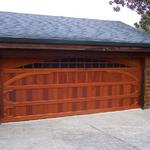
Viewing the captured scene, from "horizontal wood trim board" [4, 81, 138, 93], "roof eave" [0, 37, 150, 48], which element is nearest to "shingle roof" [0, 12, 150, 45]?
"roof eave" [0, 37, 150, 48]

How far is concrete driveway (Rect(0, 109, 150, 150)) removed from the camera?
19.6 ft

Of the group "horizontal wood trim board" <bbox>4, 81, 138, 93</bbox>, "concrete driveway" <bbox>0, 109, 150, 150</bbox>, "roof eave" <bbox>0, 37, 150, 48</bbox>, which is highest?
"roof eave" <bbox>0, 37, 150, 48</bbox>

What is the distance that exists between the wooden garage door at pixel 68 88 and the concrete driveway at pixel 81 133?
1.22 feet

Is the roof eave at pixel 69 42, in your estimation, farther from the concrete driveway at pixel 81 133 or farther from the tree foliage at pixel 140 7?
the tree foliage at pixel 140 7

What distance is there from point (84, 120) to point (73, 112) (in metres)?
0.71

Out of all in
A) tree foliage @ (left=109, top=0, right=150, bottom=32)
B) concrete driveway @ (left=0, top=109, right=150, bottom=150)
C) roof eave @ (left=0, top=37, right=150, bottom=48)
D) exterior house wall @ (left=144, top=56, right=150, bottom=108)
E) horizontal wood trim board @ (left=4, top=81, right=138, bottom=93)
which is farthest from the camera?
tree foliage @ (left=109, top=0, right=150, bottom=32)

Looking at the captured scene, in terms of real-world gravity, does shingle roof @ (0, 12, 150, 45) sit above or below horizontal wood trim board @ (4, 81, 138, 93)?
above

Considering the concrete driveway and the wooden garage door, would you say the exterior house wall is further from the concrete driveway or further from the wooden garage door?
the concrete driveway

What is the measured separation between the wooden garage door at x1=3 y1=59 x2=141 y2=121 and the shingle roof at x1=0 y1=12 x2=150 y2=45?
2.70 ft

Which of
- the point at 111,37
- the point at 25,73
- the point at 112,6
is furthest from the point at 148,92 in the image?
the point at 112,6

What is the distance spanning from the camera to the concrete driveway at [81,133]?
5.98 meters

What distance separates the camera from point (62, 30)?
9.12m

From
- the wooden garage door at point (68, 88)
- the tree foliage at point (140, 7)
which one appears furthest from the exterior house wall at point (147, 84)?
the tree foliage at point (140, 7)

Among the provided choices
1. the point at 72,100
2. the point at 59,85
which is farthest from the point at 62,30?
the point at 72,100
